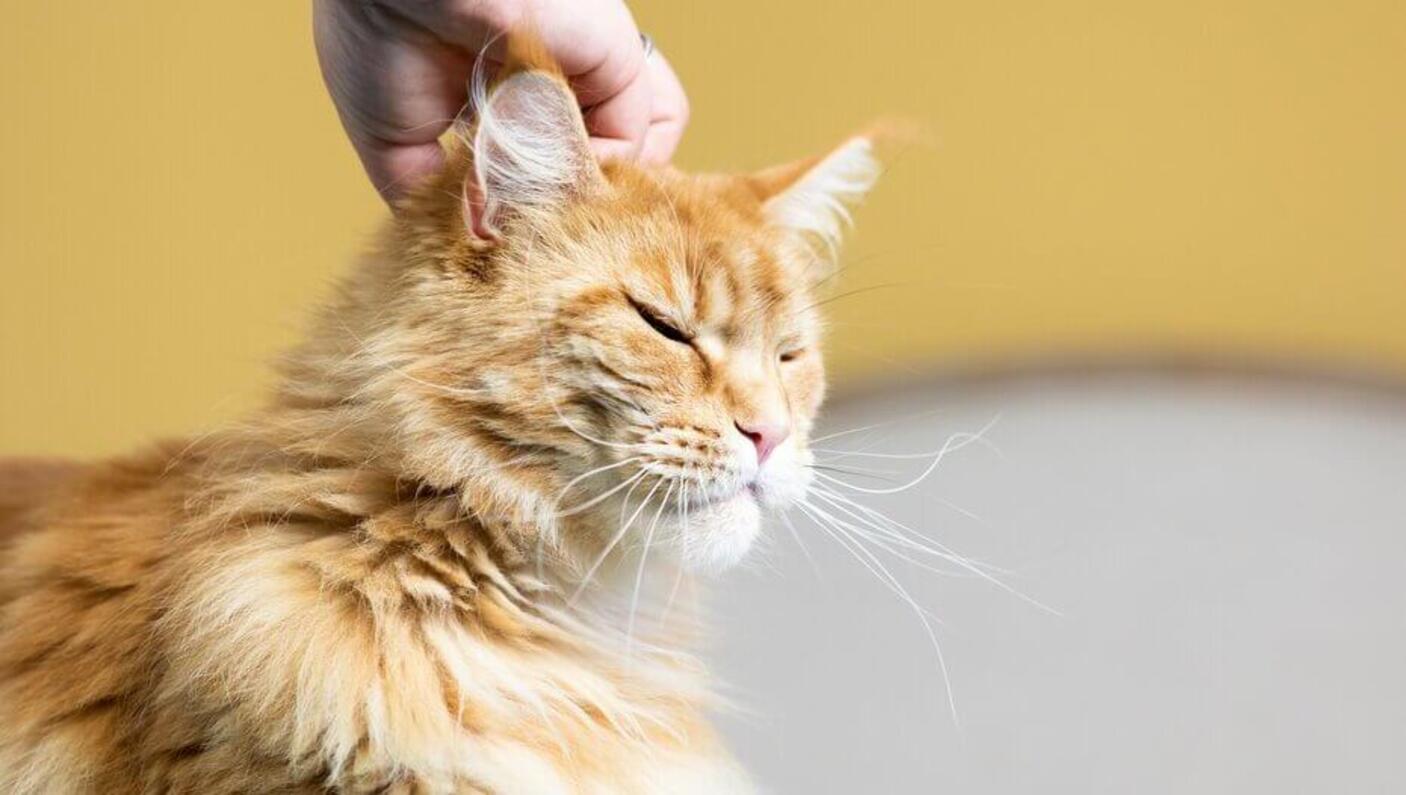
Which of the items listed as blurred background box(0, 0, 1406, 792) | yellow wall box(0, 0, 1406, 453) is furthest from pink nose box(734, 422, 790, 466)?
yellow wall box(0, 0, 1406, 453)

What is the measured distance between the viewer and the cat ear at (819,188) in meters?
1.27

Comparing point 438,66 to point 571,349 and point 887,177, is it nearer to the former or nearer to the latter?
point 571,349

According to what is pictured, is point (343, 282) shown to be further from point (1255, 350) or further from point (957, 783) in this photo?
point (1255, 350)

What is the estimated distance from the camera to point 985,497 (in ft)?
7.69

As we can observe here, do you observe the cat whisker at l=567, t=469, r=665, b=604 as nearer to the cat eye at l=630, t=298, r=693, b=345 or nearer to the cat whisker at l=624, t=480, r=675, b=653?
the cat whisker at l=624, t=480, r=675, b=653

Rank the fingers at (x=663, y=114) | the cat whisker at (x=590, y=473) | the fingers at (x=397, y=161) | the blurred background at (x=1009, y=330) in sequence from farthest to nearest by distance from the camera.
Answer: the blurred background at (x=1009, y=330) < the fingers at (x=663, y=114) < the fingers at (x=397, y=161) < the cat whisker at (x=590, y=473)

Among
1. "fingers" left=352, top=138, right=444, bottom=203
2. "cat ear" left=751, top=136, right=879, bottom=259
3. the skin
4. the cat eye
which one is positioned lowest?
the cat eye

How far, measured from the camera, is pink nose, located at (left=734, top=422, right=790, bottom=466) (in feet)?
3.45

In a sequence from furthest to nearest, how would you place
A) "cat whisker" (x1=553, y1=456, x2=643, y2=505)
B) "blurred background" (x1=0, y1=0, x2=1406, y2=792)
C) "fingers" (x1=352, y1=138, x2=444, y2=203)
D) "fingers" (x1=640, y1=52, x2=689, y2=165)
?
"blurred background" (x1=0, y1=0, x2=1406, y2=792) < "fingers" (x1=640, y1=52, x2=689, y2=165) < "fingers" (x1=352, y1=138, x2=444, y2=203) < "cat whisker" (x1=553, y1=456, x2=643, y2=505)

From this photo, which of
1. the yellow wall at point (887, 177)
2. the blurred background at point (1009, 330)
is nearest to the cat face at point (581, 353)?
the blurred background at point (1009, 330)

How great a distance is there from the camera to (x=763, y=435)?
1.06 meters

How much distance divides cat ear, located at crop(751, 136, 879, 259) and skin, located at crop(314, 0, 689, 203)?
11 cm

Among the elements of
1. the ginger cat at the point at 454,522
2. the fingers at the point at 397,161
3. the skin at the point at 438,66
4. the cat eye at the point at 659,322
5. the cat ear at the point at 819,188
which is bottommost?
the ginger cat at the point at 454,522

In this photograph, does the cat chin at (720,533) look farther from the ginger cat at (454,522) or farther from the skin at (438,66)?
the skin at (438,66)
